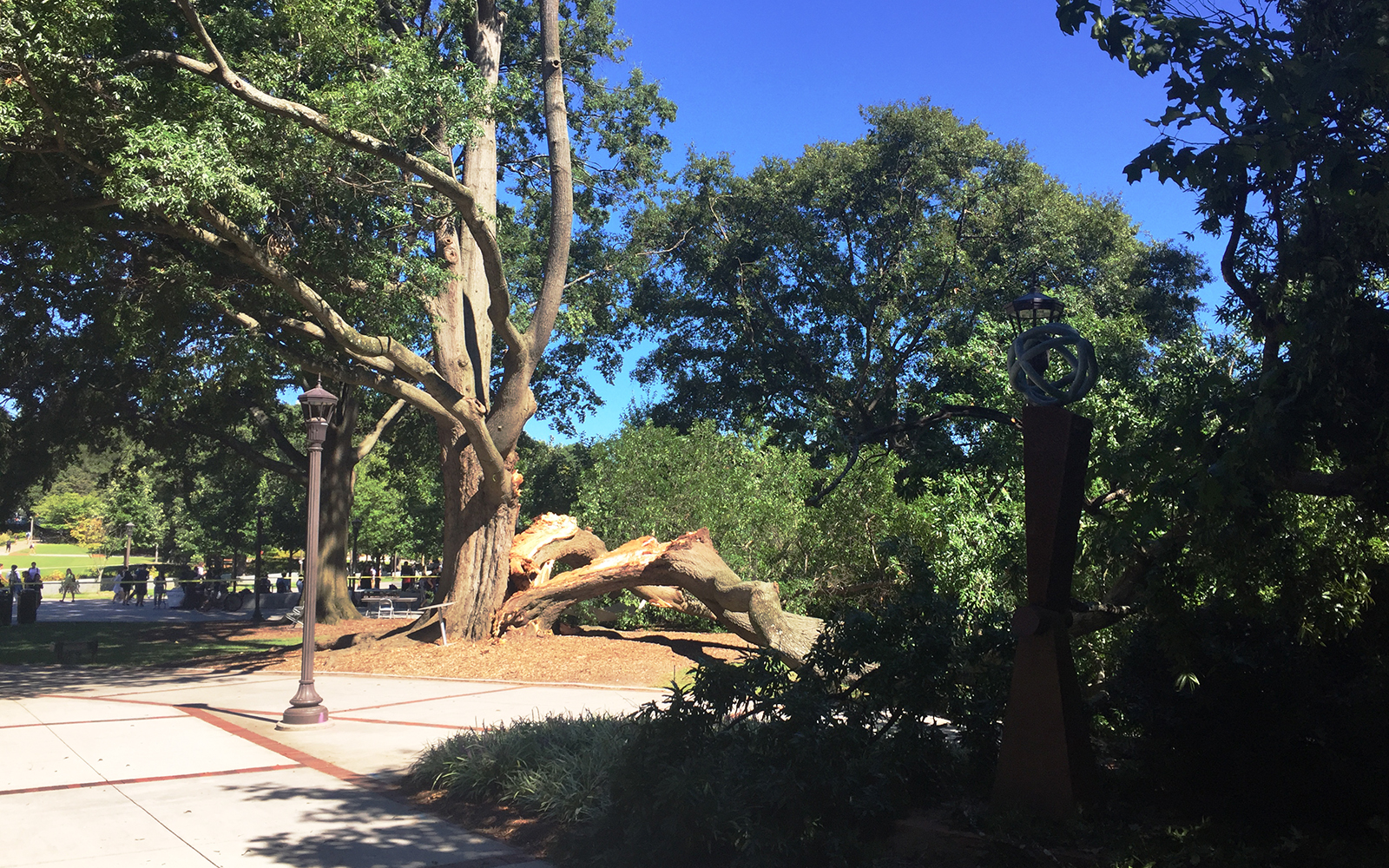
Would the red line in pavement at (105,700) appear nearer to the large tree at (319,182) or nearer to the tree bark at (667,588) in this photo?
the large tree at (319,182)

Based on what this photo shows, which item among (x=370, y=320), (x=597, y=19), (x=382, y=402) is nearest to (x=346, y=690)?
(x=370, y=320)

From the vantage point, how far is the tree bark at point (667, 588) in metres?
13.5

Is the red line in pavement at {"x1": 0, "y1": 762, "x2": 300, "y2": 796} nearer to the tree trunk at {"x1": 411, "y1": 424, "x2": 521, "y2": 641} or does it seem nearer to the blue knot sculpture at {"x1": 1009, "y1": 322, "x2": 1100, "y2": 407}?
the blue knot sculpture at {"x1": 1009, "y1": 322, "x2": 1100, "y2": 407}

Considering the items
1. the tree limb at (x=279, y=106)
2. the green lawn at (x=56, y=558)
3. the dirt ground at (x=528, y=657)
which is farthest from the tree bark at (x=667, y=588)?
the green lawn at (x=56, y=558)

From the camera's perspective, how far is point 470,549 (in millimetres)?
16281

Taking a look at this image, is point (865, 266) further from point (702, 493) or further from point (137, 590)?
point (137, 590)

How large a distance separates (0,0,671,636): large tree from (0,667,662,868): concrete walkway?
4.52m

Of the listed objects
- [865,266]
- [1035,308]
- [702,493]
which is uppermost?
[865,266]

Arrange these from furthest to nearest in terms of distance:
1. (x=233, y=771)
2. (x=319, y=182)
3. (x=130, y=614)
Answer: (x=130, y=614), (x=319, y=182), (x=233, y=771)

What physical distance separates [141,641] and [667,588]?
1194 cm

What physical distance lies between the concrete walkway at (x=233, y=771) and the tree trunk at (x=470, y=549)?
2742 mm

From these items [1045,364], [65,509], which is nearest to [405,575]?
[65,509]

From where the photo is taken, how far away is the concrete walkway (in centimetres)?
548

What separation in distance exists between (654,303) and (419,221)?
50.6 feet
